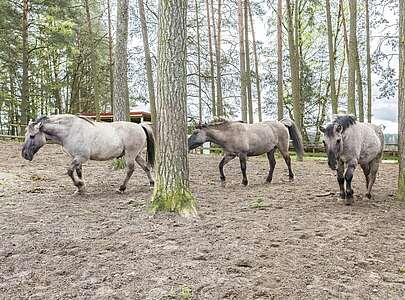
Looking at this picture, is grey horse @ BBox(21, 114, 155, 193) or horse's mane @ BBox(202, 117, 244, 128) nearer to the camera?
grey horse @ BBox(21, 114, 155, 193)

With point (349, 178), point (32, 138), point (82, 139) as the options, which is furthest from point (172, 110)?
point (32, 138)

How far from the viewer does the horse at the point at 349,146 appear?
5.34 metres

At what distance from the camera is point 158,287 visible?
2.71 meters

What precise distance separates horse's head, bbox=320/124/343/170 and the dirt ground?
667 millimetres

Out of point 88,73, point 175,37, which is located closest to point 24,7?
point 88,73

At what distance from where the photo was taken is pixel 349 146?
18.0 ft

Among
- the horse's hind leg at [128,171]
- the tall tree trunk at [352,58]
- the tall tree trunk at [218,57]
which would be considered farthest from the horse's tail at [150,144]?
the tall tree trunk at [218,57]

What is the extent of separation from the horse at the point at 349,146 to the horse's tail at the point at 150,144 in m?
3.27

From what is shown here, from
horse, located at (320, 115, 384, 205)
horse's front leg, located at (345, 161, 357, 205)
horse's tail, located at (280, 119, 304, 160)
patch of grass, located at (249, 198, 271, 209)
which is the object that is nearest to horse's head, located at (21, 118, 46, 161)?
patch of grass, located at (249, 198, 271, 209)

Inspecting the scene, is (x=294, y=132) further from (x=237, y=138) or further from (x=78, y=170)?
(x=78, y=170)

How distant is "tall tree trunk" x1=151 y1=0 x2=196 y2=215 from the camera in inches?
178

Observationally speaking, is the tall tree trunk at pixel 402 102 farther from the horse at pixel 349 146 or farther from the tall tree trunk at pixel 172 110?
the tall tree trunk at pixel 172 110

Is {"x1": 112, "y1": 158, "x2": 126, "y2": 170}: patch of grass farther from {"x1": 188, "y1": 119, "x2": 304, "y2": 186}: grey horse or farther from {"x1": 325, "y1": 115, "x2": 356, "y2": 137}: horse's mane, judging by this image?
{"x1": 325, "y1": 115, "x2": 356, "y2": 137}: horse's mane

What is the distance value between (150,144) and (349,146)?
3654 millimetres
